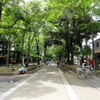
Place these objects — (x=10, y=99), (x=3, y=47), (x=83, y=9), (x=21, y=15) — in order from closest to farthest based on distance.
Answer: (x=10, y=99) < (x=21, y=15) < (x=83, y=9) < (x=3, y=47)

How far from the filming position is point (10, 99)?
4.86m

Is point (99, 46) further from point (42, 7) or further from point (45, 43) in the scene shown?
point (42, 7)

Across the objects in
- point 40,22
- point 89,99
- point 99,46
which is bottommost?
point 89,99

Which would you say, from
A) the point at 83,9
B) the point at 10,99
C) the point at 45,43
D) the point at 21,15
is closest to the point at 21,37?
the point at 45,43

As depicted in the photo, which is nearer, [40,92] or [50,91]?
[40,92]

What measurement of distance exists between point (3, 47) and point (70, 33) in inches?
982

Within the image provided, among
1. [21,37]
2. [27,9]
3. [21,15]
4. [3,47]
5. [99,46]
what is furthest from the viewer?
[3,47]

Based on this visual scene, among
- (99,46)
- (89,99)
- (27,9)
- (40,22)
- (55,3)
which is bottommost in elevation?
(89,99)

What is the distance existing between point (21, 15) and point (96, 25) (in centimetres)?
868

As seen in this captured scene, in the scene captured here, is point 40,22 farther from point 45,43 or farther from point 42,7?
point 45,43

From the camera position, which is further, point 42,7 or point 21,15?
point 42,7

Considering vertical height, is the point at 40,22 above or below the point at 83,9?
below

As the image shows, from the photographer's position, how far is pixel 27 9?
42.6 feet

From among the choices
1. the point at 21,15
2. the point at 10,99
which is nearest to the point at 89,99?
the point at 10,99
